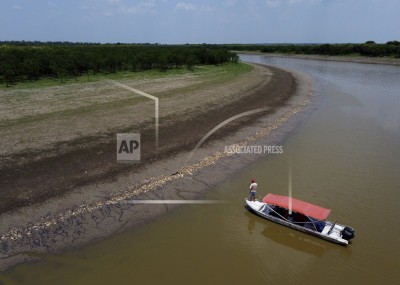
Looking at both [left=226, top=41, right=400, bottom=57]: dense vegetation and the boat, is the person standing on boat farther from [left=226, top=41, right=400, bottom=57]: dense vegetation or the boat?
[left=226, top=41, right=400, bottom=57]: dense vegetation

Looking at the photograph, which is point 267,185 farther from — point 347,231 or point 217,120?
point 217,120

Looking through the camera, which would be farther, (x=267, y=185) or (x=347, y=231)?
(x=267, y=185)

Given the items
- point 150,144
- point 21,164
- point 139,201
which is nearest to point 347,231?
point 139,201

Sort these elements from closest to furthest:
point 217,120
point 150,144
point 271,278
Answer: point 271,278
point 150,144
point 217,120

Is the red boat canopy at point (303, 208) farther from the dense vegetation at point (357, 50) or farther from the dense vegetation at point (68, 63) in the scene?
the dense vegetation at point (357, 50)

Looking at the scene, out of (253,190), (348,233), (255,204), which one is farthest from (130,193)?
(348,233)

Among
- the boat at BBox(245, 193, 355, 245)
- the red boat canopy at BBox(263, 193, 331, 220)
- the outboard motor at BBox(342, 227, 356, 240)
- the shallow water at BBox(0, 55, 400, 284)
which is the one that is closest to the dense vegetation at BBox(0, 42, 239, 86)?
the shallow water at BBox(0, 55, 400, 284)

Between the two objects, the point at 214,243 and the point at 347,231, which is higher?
the point at 347,231

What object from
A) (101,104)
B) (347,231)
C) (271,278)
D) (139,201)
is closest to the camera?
(271,278)
